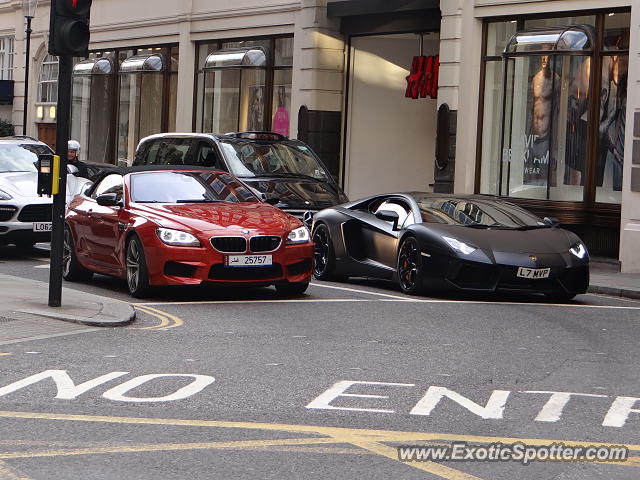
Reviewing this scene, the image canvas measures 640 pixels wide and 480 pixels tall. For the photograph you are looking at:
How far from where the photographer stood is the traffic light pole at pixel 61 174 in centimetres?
1212

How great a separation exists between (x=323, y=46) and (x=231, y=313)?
15.9 metres

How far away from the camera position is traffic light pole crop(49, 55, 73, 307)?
12117mm

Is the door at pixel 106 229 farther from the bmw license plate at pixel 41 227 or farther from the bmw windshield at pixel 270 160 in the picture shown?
the bmw windshield at pixel 270 160

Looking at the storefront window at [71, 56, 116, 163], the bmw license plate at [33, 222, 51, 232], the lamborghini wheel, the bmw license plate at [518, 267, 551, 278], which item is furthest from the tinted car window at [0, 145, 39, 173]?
the storefront window at [71, 56, 116, 163]

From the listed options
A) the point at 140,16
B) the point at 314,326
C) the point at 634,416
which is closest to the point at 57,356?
the point at 314,326

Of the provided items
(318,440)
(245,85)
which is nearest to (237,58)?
(245,85)

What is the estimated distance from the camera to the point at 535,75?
22547 mm

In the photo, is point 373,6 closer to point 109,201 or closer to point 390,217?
point 390,217

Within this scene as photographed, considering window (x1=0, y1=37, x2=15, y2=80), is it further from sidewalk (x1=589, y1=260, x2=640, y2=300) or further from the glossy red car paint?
the glossy red car paint

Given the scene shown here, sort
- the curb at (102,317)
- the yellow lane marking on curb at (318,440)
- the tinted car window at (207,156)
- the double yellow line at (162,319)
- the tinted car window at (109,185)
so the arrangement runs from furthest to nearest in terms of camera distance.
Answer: the tinted car window at (207,156) < the tinted car window at (109,185) < the double yellow line at (162,319) < the curb at (102,317) < the yellow lane marking on curb at (318,440)

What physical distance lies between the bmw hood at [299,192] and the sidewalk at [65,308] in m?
5.17

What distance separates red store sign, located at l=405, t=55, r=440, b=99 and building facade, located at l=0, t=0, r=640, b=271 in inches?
1.1

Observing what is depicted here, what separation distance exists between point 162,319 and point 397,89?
1722 cm

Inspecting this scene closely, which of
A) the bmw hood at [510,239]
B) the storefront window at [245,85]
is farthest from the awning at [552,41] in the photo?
the storefront window at [245,85]
